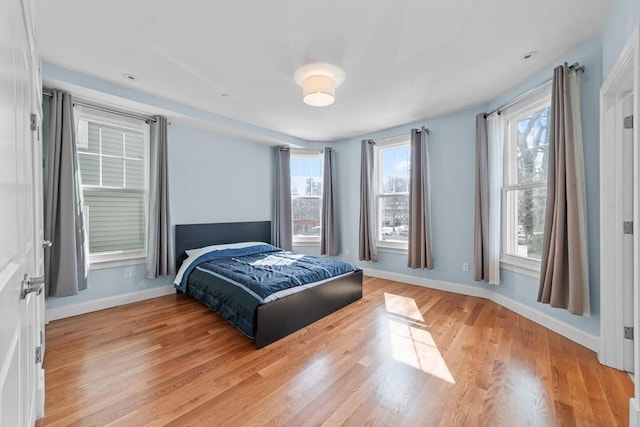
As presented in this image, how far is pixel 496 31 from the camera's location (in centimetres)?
204

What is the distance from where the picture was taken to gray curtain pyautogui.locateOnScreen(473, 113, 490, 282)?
3293mm

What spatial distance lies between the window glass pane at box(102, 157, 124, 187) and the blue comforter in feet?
4.50

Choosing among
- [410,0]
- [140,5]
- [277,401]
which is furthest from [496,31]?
[277,401]

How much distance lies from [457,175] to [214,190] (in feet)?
11.8

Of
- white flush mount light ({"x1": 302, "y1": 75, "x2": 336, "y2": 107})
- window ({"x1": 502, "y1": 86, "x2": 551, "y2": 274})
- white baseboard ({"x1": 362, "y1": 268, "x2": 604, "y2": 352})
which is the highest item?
white flush mount light ({"x1": 302, "y1": 75, "x2": 336, "y2": 107})

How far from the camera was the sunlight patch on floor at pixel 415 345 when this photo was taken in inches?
78.3

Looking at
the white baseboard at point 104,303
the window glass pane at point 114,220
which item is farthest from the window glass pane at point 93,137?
the white baseboard at point 104,303

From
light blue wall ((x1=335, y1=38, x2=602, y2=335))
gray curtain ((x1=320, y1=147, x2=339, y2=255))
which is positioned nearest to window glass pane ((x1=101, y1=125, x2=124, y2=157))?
gray curtain ((x1=320, y1=147, x2=339, y2=255))

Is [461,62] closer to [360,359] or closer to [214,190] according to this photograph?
[360,359]

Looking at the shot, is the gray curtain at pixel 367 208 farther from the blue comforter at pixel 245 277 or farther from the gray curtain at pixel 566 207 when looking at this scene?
the gray curtain at pixel 566 207

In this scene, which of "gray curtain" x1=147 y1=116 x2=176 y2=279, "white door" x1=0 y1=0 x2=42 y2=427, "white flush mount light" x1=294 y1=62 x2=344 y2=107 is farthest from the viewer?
"gray curtain" x1=147 y1=116 x2=176 y2=279

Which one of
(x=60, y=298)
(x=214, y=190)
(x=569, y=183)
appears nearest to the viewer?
(x=569, y=183)

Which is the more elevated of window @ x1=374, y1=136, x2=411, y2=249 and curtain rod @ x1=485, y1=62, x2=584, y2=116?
curtain rod @ x1=485, y1=62, x2=584, y2=116

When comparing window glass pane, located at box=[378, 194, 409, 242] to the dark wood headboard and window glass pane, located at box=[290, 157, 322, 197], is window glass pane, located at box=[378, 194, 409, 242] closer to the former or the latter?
window glass pane, located at box=[290, 157, 322, 197]
